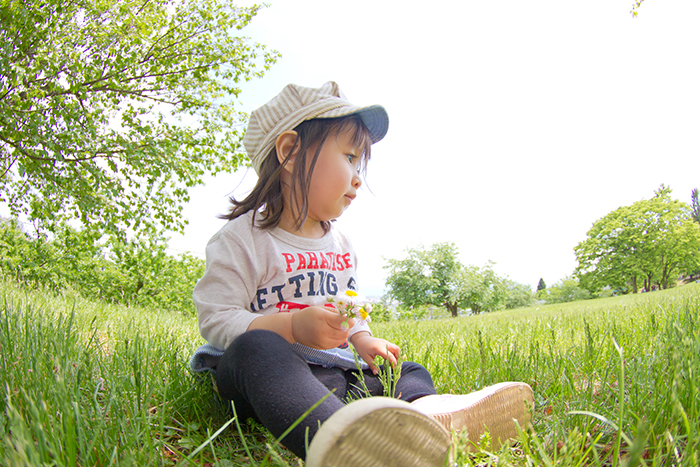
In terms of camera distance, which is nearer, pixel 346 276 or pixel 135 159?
pixel 346 276

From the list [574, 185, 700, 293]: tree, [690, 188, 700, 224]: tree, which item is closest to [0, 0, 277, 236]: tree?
[574, 185, 700, 293]: tree

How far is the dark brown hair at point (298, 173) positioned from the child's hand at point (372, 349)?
0.68 metres

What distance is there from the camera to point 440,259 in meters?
42.9

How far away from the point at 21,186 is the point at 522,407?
10.9m

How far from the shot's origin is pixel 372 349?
1906 millimetres

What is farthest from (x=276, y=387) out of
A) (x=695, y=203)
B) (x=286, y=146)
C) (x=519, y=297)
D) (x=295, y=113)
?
(x=695, y=203)

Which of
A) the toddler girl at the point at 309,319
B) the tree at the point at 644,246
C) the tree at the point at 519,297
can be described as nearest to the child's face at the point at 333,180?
the toddler girl at the point at 309,319

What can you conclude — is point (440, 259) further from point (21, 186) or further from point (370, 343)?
point (370, 343)

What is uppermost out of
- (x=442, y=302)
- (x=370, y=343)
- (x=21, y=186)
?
(x=21, y=186)

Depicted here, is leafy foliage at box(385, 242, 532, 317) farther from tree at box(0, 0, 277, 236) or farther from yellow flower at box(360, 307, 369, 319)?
yellow flower at box(360, 307, 369, 319)

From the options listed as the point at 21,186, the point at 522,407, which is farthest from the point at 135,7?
the point at 522,407

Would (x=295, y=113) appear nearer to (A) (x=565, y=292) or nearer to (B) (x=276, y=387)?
(B) (x=276, y=387)

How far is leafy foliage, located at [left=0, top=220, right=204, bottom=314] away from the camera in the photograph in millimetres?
8289

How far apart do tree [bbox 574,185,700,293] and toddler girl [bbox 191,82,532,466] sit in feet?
160
